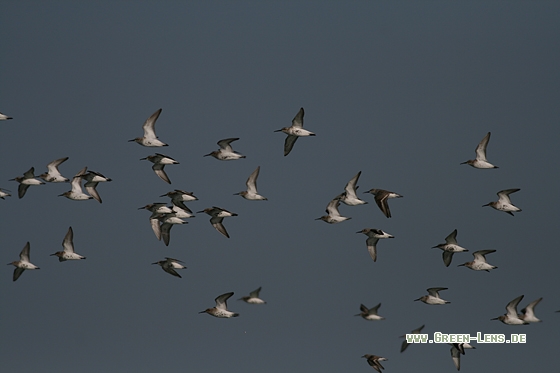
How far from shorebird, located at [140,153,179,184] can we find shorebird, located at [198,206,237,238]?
74.9 inches

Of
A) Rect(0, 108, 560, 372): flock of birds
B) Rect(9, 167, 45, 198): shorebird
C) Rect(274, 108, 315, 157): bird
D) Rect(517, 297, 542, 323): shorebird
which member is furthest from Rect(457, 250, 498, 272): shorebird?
Rect(9, 167, 45, 198): shorebird

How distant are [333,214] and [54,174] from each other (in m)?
9.82

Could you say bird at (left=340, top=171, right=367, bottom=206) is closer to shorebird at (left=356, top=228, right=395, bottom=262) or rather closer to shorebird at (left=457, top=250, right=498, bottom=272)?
shorebird at (left=356, top=228, right=395, bottom=262)

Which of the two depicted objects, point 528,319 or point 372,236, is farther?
point 372,236

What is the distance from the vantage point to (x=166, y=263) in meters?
40.6

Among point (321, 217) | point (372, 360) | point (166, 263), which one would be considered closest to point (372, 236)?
point (321, 217)

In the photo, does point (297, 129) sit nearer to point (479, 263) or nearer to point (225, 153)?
point (225, 153)

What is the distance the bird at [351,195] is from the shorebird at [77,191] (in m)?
8.99

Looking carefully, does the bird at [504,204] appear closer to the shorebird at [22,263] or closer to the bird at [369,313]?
the bird at [369,313]

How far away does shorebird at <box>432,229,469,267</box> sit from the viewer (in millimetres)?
40031

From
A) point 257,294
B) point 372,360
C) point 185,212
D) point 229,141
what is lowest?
point 372,360

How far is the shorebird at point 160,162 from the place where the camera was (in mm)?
39266

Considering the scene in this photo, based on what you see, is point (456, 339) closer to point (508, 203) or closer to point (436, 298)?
point (436, 298)

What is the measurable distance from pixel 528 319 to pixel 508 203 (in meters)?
3.95
